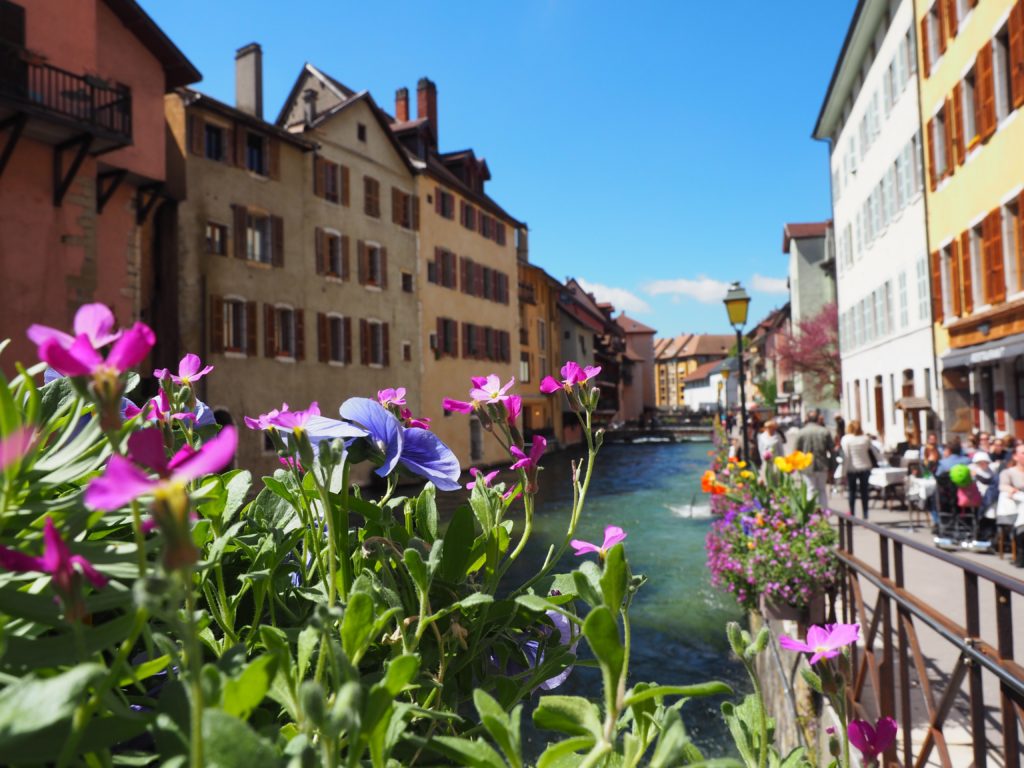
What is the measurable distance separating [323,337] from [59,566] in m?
22.9

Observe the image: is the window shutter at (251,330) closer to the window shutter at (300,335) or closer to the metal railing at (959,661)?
the window shutter at (300,335)

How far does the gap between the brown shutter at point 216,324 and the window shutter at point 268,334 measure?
1.63 meters

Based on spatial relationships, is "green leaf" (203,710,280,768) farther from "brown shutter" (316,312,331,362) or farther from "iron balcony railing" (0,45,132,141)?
"brown shutter" (316,312,331,362)

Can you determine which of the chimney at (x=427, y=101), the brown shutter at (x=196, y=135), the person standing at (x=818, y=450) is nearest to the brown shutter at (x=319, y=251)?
the brown shutter at (x=196, y=135)

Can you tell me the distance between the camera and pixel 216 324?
1886 centimetres

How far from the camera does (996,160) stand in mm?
13133

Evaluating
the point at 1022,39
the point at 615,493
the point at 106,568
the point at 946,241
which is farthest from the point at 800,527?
the point at 615,493

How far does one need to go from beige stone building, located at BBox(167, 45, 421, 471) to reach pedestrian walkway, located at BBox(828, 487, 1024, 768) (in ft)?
37.8

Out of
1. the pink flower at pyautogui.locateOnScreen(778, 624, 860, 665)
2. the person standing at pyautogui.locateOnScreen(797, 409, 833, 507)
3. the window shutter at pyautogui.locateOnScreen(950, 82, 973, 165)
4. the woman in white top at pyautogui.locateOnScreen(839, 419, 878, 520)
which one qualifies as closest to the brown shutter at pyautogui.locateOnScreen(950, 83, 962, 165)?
the window shutter at pyautogui.locateOnScreen(950, 82, 973, 165)

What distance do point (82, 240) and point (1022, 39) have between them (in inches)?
594

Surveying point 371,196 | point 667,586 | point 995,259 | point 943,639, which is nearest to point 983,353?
point 995,259

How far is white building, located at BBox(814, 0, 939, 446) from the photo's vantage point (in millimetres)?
18109

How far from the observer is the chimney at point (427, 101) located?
3347 centimetres

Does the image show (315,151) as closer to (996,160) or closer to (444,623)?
(996,160)
